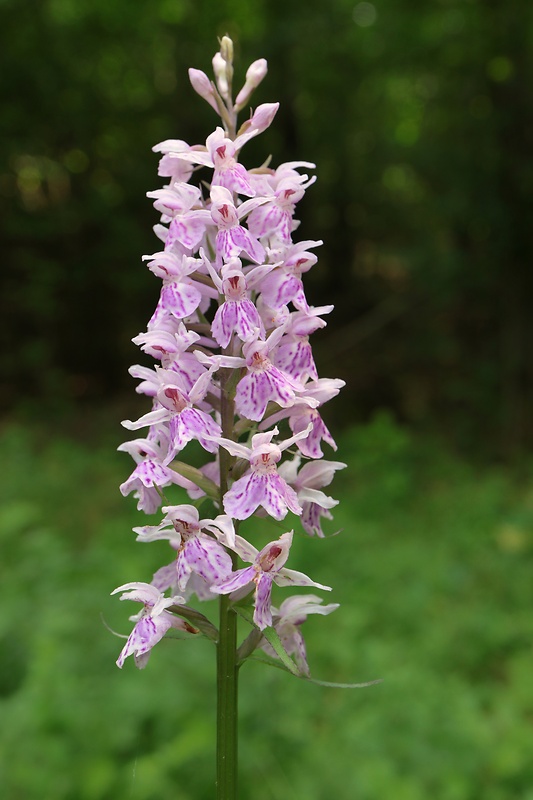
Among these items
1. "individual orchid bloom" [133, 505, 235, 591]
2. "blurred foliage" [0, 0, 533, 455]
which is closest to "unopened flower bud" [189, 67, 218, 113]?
"individual orchid bloom" [133, 505, 235, 591]

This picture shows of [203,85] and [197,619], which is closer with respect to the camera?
[197,619]

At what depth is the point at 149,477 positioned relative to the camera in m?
1.61

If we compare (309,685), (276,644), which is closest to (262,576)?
(276,644)

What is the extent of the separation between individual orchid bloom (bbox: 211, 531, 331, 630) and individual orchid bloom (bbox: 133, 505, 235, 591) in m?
0.03

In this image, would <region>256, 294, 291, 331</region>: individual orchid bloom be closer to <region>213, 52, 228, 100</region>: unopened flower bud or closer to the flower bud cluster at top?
the flower bud cluster at top

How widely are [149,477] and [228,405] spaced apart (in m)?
0.24

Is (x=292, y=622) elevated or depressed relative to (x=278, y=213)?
depressed

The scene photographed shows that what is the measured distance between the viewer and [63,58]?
12500mm

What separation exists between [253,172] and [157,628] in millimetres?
1088

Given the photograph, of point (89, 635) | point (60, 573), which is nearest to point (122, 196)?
point (60, 573)

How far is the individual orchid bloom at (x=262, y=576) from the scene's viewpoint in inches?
60.3

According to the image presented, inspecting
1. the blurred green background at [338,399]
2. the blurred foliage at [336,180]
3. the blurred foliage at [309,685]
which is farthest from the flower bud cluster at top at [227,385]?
the blurred foliage at [336,180]

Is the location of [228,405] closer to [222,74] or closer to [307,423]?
[307,423]

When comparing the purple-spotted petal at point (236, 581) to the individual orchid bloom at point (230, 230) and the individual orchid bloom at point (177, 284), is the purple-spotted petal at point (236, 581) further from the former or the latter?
the individual orchid bloom at point (230, 230)
